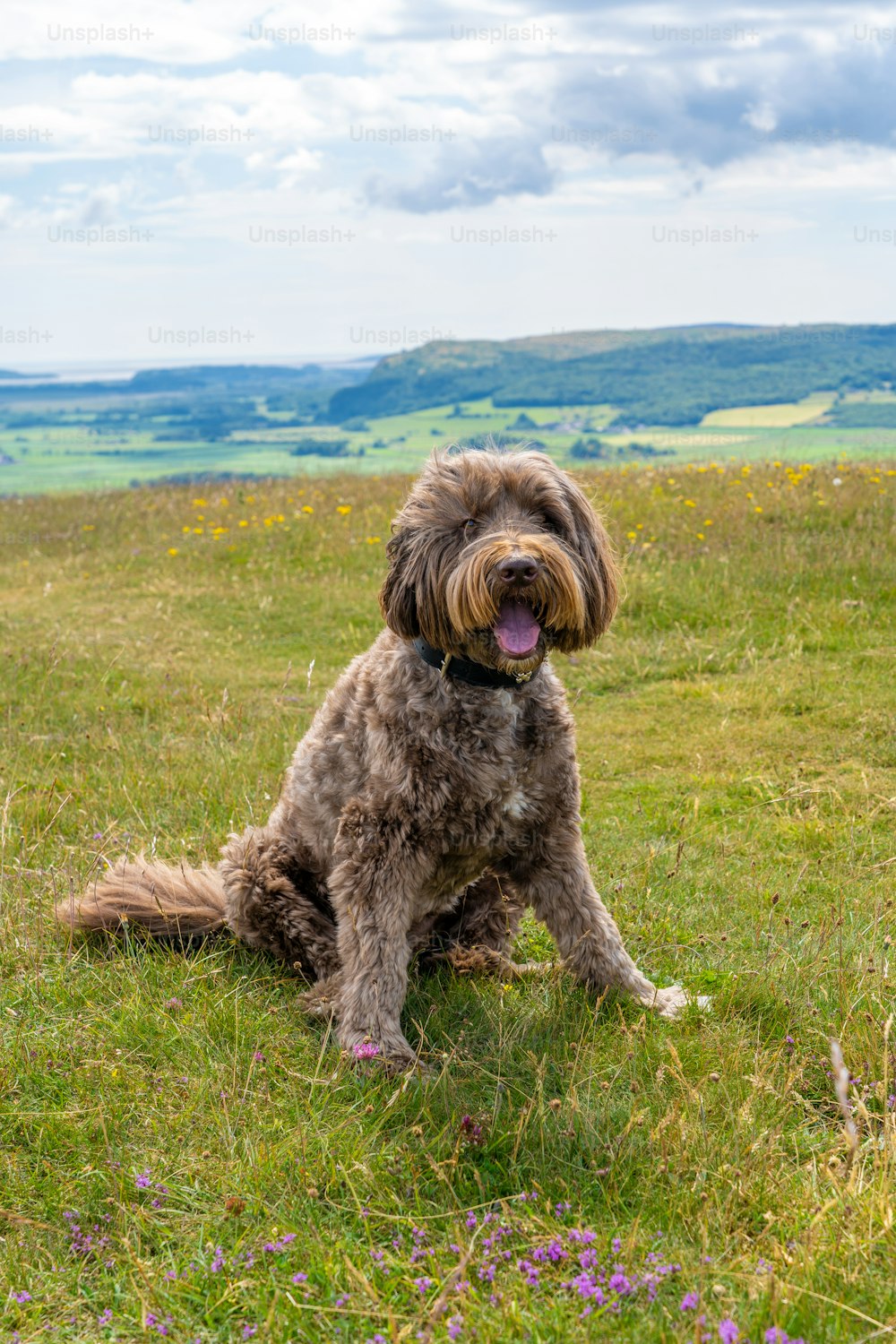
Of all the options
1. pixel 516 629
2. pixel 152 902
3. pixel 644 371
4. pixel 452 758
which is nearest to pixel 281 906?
pixel 152 902

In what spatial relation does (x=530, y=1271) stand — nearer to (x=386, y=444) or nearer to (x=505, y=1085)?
(x=505, y=1085)

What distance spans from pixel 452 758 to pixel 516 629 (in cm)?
50

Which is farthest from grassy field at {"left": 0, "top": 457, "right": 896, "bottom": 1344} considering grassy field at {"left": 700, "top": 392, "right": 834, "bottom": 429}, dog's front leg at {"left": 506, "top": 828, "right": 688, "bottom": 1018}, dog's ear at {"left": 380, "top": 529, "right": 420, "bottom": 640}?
grassy field at {"left": 700, "top": 392, "right": 834, "bottom": 429}

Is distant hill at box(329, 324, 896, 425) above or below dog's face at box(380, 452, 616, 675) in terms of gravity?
above

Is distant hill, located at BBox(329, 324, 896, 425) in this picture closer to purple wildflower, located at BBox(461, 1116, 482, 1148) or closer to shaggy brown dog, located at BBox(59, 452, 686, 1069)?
shaggy brown dog, located at BBox(59, 452, 686, 1069)

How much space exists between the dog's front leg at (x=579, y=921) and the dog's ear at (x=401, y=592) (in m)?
0.92

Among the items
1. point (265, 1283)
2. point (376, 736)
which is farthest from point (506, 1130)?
point (376, 736)

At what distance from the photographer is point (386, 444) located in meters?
31.5

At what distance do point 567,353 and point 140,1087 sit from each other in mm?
46889

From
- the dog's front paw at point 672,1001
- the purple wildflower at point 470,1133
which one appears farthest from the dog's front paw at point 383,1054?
the dog's front paw at point 672,1001

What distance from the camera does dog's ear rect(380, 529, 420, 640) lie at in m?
3.95

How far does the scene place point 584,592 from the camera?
4.05 meters

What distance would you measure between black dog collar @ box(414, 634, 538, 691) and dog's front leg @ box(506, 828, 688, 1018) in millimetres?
591

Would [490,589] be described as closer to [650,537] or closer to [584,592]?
[584,592]
